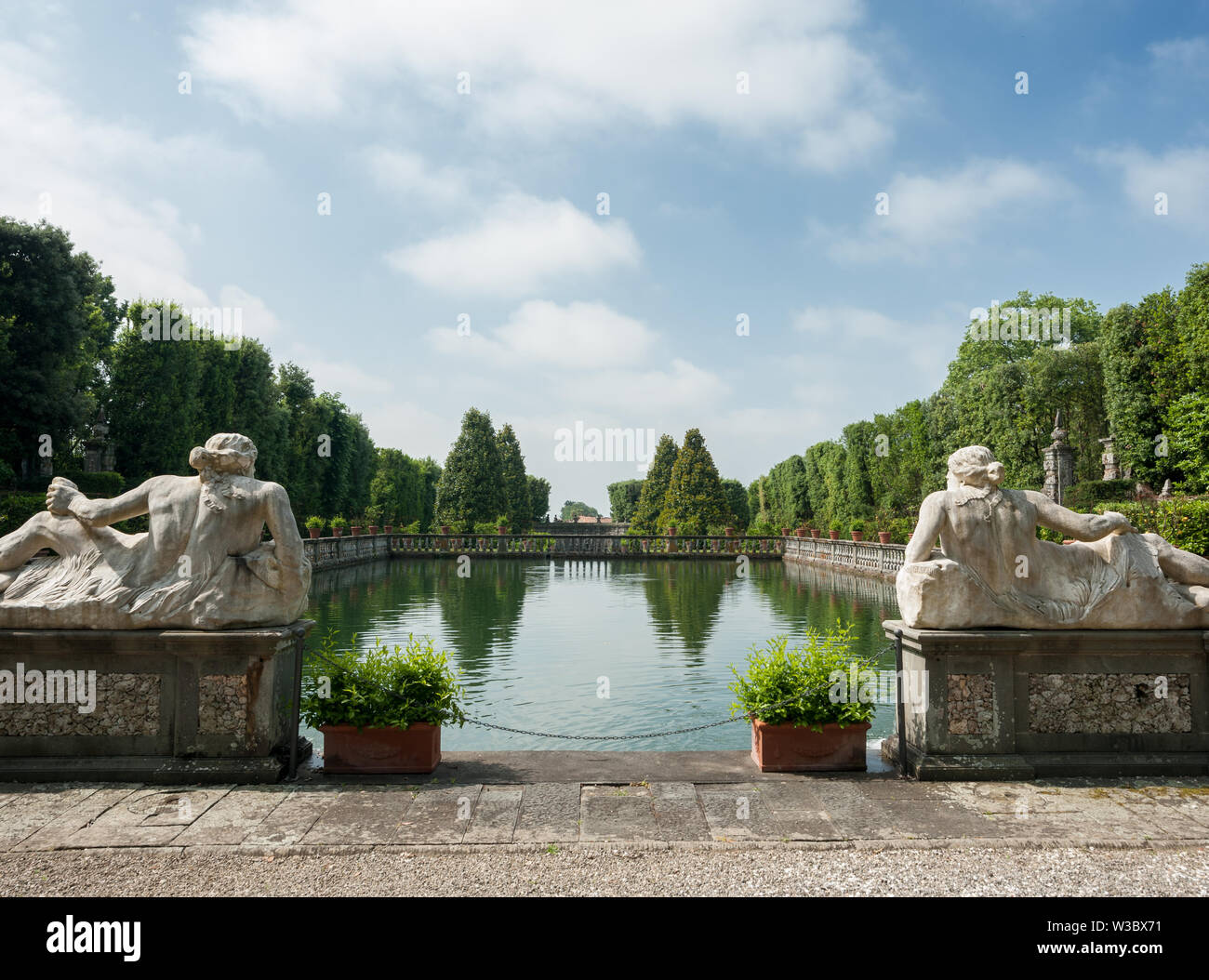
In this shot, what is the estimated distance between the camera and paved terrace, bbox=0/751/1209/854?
140 inches

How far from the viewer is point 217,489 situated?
455 cm

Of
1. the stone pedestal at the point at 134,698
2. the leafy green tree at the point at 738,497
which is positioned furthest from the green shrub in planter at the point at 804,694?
the leafy green tree at the point at 738,497

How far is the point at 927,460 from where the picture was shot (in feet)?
108

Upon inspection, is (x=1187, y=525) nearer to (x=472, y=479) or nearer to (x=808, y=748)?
(x=808, y=748)

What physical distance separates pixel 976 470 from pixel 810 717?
1.85 metres

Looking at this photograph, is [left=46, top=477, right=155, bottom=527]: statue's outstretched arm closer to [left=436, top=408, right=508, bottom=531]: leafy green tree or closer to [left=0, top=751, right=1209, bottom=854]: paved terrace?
[left=0, top=751, right=1209, bottom=854]: paved terrace

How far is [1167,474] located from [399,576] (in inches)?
919

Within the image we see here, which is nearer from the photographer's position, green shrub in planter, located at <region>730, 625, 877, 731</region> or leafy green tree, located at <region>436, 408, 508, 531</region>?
green shrub in planter, located at <region>730, 625, 877, 731</region>

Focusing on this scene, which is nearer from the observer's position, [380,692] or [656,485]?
[380,692]

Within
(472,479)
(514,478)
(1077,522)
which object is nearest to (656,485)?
(514,478)

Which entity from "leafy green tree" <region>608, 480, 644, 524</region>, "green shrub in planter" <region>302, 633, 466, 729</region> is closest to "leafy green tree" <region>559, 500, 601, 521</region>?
"leafy green tree" <region>608, 480, 644, 524</region>

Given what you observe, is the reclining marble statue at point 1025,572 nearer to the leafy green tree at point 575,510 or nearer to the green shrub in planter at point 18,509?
the green shrub in planter at point 18,509

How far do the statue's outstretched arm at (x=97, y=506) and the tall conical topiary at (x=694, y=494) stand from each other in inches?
1237

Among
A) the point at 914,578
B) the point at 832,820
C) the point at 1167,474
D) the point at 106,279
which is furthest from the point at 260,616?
the point at 106,279
